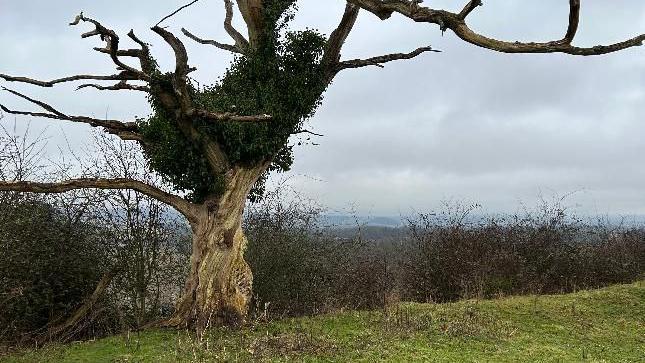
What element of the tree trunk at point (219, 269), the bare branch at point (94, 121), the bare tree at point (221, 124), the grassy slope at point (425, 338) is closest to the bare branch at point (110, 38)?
the bare tree at point (221, 124)

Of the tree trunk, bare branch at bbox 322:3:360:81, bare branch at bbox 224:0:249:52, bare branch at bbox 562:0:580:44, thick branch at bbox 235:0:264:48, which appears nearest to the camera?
bare branch at bbox 562:0:580:44

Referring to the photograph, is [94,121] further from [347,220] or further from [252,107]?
[347,220]

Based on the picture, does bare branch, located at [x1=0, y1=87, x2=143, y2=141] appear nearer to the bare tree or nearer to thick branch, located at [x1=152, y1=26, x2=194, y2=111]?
the bare tree

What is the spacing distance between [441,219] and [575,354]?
25.1 feet

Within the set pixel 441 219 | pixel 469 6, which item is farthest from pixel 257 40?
pixel 441 219

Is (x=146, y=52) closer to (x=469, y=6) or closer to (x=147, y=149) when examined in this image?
(x=147, y=149)

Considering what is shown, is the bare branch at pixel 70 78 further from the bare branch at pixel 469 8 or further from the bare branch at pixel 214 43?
the bare branch at pixel 469 8

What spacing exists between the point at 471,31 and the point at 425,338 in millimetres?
4893

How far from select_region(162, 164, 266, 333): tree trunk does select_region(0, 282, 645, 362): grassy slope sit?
0.59m

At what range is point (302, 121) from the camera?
40.8ft

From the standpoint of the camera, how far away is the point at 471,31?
27.5 ft

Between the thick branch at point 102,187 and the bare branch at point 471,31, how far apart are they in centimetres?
510

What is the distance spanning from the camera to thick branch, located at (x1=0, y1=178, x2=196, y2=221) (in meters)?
10.2

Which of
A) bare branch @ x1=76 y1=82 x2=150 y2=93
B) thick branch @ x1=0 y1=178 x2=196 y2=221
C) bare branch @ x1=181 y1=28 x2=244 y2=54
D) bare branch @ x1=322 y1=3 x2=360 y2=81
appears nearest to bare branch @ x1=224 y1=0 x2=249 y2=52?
bare branch @ x1=181 y1=28 x2=244 y2=54
